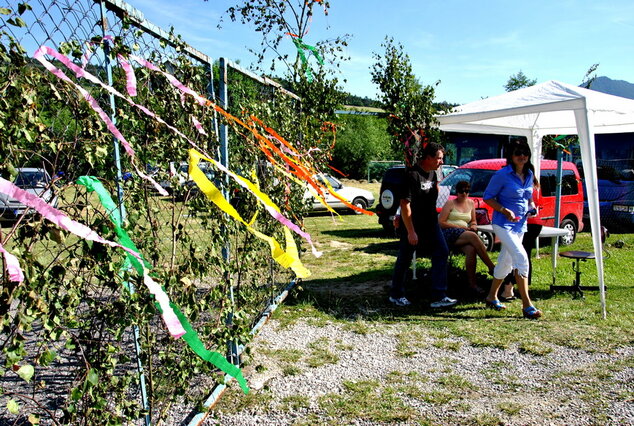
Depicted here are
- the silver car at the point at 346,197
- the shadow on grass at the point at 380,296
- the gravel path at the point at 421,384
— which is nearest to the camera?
the gravel path at the point at 421,384

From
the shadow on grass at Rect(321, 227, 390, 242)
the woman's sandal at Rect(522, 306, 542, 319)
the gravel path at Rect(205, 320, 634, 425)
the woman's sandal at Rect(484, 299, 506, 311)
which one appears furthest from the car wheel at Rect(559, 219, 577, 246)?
the gravel path at Rect(205, 320, 634, 425)

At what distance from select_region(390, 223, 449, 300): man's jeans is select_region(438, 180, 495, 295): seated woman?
0.66m

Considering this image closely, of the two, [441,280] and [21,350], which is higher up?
[21,350]

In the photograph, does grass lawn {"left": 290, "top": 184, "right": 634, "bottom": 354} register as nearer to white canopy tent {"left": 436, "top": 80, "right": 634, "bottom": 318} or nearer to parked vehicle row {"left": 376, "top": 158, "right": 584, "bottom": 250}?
white canopy tent {"left": 436, "top": 80, "right": 634, "bottom": 318}

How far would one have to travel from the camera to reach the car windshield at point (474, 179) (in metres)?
9.41

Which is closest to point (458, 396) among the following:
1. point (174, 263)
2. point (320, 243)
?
point (174, 263)

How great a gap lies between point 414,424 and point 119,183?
2343mm

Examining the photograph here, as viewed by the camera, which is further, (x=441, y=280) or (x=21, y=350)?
(x=441, y=280)

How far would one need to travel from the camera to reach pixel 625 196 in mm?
12344

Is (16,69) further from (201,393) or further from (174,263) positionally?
(201,393)

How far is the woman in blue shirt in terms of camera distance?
534cm

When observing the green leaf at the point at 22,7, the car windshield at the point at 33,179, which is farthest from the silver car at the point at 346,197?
the green leaf at the point at 22,7

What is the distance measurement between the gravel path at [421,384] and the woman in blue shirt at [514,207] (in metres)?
1.00

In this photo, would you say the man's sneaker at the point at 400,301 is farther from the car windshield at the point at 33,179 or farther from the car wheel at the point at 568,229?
the car wheel at the point at 568,229
